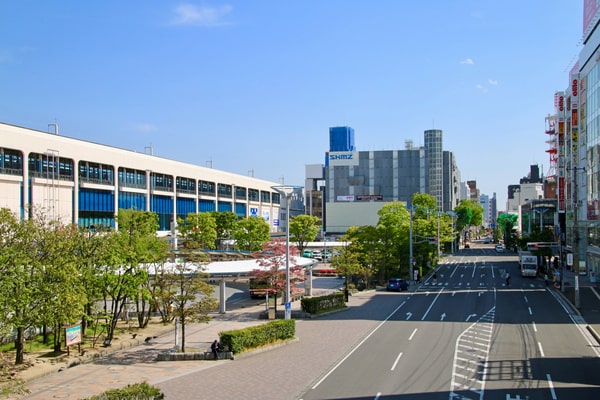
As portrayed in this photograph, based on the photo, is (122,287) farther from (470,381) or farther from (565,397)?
(565,397)

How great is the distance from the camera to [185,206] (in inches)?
3696

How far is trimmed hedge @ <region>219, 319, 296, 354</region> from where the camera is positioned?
1128 inches

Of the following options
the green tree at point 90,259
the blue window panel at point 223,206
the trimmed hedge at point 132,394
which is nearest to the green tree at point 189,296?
the green tree at point 90,259

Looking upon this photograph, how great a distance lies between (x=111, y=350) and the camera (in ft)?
104

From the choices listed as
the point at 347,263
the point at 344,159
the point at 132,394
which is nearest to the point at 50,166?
the point at 347,263

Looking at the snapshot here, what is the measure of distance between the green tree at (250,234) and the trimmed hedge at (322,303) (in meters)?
41.4

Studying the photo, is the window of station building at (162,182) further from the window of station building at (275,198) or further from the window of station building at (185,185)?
the window of station building at (275,198)

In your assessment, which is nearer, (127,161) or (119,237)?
(119,237)

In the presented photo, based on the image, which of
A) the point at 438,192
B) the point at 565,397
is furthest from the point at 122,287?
the point at 438,192

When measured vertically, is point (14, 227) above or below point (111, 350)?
above

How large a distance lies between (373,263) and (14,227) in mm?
45610

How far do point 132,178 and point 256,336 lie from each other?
55.0m

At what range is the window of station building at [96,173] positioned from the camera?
68.5 meters

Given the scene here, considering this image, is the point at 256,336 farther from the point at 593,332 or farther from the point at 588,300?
the point at 588,300
